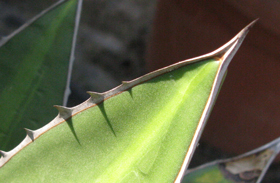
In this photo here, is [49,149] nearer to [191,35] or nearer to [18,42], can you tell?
[18,42]

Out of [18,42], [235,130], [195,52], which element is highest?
[18,42]

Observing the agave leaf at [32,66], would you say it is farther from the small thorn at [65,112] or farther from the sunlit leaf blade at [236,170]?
the sunlit leaf blade at [236,170]

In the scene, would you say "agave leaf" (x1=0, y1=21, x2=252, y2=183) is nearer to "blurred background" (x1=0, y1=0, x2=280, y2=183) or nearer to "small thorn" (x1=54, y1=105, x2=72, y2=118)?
"small thorn" (x1=54, y1=105, x2=72, y2=118)

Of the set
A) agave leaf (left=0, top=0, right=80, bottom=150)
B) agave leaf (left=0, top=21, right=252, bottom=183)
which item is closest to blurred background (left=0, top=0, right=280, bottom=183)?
agave leaf (left=0, top=0, right=80, bottom=150)

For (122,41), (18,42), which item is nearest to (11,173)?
(18,42)

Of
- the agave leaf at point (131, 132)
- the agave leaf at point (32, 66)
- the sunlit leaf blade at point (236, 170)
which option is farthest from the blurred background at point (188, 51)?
the agave leaf at point (131, 132)

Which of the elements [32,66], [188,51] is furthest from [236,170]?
[32,66]

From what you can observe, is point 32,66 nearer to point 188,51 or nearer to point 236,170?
point 188,51
